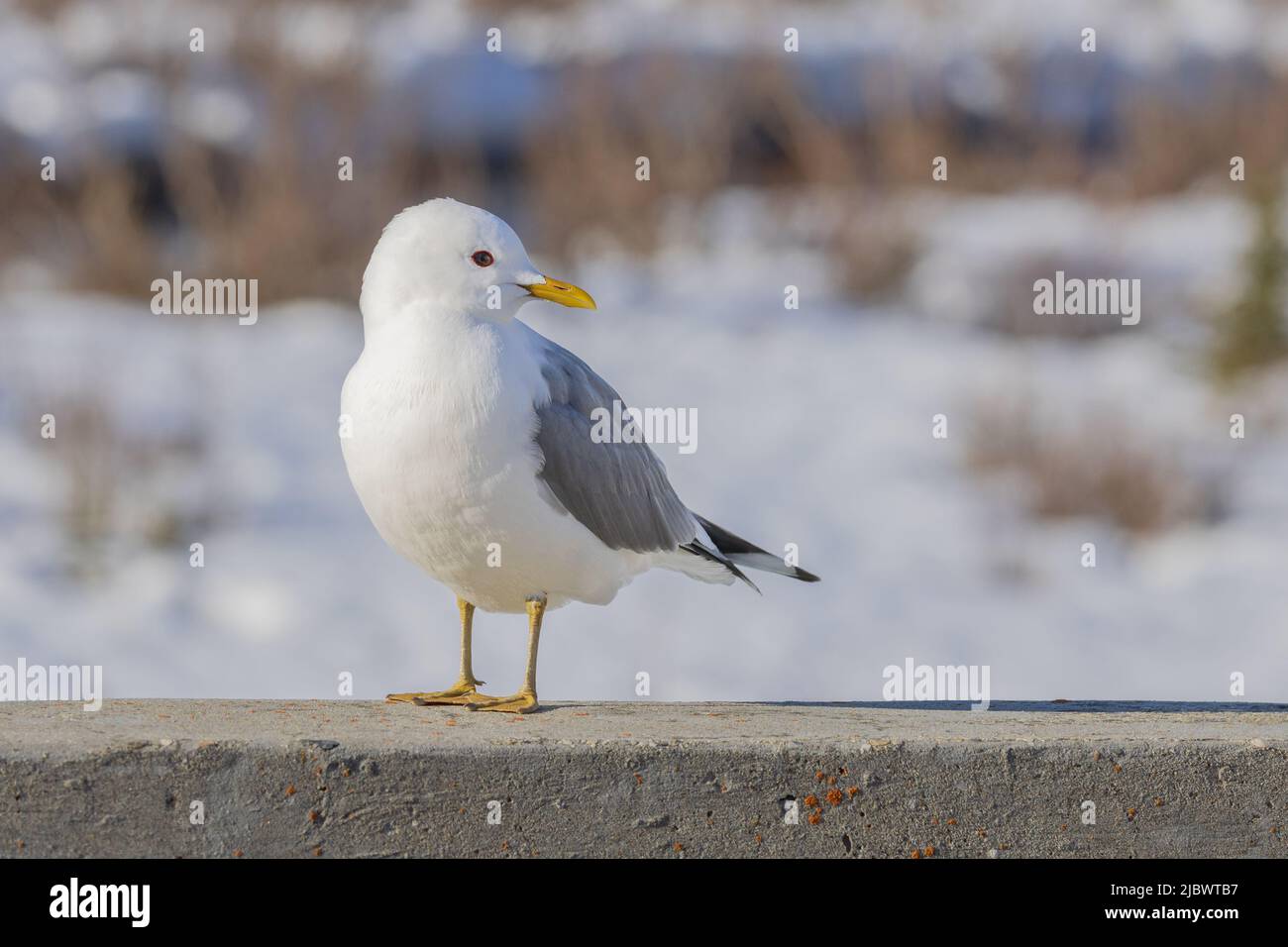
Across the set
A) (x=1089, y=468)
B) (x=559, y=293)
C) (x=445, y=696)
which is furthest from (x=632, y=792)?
(x=1089, y=468)

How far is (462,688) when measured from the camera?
431 cm

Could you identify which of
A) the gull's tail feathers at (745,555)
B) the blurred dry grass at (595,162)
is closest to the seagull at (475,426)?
the gull's tail feathers at (745,555)

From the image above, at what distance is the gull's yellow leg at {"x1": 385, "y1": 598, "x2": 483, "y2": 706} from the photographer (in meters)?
4.21

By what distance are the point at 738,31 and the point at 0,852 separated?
481 inches

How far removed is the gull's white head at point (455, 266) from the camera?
3883 mm

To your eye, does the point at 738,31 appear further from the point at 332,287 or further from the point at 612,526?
the point at 612,526

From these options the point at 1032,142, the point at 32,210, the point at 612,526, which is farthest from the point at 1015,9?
the point at 612,526

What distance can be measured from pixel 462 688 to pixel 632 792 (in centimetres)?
77

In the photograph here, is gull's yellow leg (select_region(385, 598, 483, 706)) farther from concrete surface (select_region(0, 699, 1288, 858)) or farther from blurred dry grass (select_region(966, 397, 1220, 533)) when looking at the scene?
blurred dry grass (select_region(966, 397, 1220, 533))

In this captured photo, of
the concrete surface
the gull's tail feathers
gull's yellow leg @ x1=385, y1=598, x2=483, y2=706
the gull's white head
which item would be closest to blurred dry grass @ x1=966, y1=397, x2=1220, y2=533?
the gull's tail feathers

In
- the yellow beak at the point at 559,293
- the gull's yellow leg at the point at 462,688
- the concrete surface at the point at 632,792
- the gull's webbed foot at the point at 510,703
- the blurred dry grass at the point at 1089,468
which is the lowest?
the concrete surface at the point at 632,792

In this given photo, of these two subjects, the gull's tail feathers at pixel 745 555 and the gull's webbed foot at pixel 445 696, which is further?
Answer: the gull's tail feathers at pixel 745 555

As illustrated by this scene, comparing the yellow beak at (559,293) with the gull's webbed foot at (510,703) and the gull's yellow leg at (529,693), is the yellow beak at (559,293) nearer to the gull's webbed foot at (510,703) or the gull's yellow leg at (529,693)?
the gull's yellow leg at (529,693)

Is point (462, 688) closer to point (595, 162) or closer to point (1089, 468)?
point (1089, 468)
